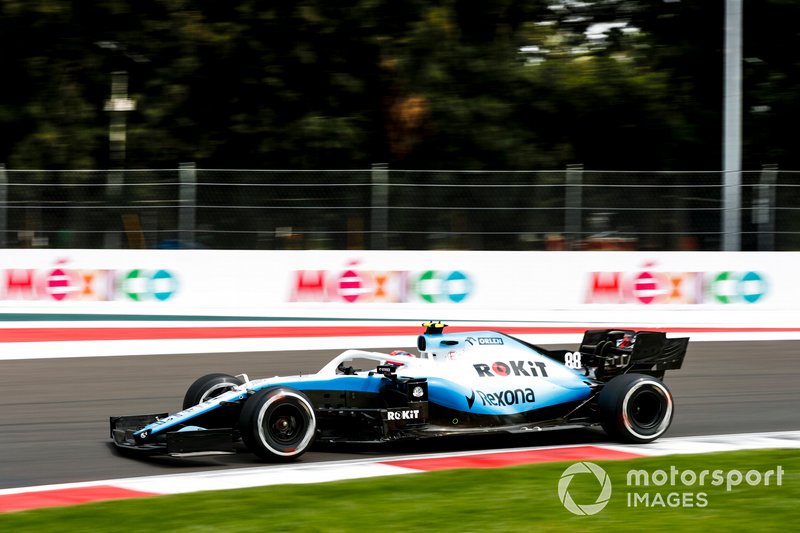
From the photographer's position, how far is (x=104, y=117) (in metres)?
22.3

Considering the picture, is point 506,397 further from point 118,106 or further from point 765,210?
point 118,106

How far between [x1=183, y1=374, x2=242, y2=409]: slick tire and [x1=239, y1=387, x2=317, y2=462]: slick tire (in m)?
0.89

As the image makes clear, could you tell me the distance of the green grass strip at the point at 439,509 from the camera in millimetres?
5895

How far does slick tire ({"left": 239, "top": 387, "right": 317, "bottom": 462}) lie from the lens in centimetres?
754

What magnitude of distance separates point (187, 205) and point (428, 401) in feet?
30.7

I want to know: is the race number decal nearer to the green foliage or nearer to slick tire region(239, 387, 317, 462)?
slick tire region(239, 387, 317, 462)

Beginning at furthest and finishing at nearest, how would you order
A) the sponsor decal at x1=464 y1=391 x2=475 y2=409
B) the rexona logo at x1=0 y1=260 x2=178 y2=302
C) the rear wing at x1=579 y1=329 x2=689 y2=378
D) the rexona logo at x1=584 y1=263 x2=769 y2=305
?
the rexona logo at x1=584 y1=263 x2=769 y2=305
the rexona logo at x1=0 y1=260 x2=178 y2=302
the rear wing at x1=579 y1=329 x2=689 y2=378
the sponsor decal at x1=464 y1=391 x2=475 y2=409

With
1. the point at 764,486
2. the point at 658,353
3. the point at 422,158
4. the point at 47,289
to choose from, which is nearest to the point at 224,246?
the point at 47,289

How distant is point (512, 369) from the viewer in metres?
8.55

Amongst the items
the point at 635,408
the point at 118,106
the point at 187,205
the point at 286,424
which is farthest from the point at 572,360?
the point at 118,106

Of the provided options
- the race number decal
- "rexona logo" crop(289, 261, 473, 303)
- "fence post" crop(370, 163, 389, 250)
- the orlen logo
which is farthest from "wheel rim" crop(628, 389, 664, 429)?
"fence post" crop(370, 163, 389, 250)

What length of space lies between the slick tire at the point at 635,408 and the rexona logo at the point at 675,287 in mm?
7905

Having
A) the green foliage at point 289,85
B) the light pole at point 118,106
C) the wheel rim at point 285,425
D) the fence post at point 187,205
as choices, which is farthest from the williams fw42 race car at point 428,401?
the light pole at point 118,106

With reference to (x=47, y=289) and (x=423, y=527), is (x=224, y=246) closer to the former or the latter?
(x=47, y=289)
